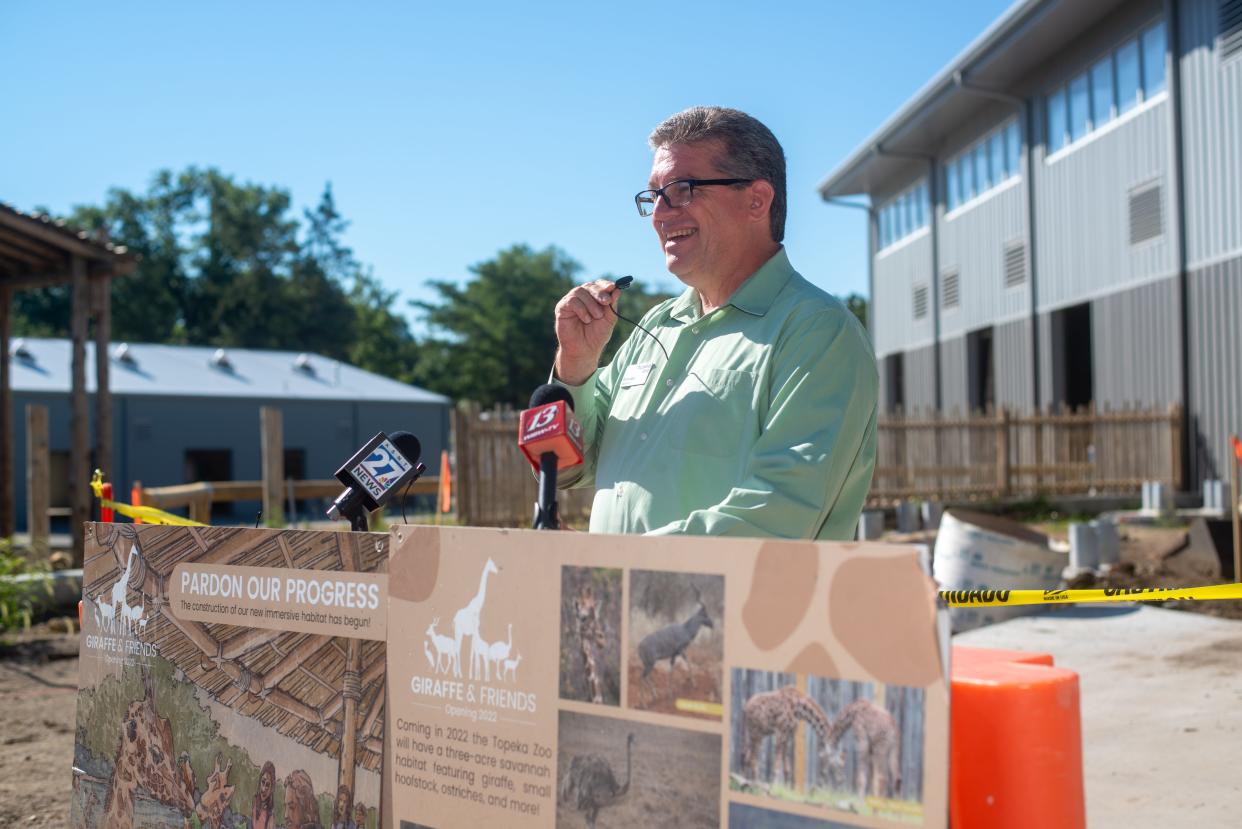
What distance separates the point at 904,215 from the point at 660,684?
27.1 meters

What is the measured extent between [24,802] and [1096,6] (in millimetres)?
18981

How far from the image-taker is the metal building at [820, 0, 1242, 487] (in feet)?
51.8

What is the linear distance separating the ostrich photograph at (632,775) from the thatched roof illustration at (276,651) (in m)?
0.42

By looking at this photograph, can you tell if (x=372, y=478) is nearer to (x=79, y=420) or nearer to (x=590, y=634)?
(x=590, y=634)

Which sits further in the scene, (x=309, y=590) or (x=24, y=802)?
(x=24, y=802)

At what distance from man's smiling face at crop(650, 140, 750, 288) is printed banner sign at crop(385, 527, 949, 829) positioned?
1.00m

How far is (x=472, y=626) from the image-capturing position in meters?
1.80

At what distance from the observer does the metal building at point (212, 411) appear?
29.6 m

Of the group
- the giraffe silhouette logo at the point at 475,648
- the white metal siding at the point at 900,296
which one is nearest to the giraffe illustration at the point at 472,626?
the giraffe silhouette logo at the point at 475,648

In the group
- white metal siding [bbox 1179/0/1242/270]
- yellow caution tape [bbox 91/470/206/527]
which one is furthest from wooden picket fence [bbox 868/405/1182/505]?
yellow caution tape [bbox 91/470/206/527]

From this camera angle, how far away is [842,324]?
2184mm

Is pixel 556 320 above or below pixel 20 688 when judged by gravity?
above

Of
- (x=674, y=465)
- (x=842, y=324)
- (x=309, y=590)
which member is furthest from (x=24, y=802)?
(x=842, y=324)

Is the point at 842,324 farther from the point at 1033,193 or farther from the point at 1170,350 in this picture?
the point at 1033,193
